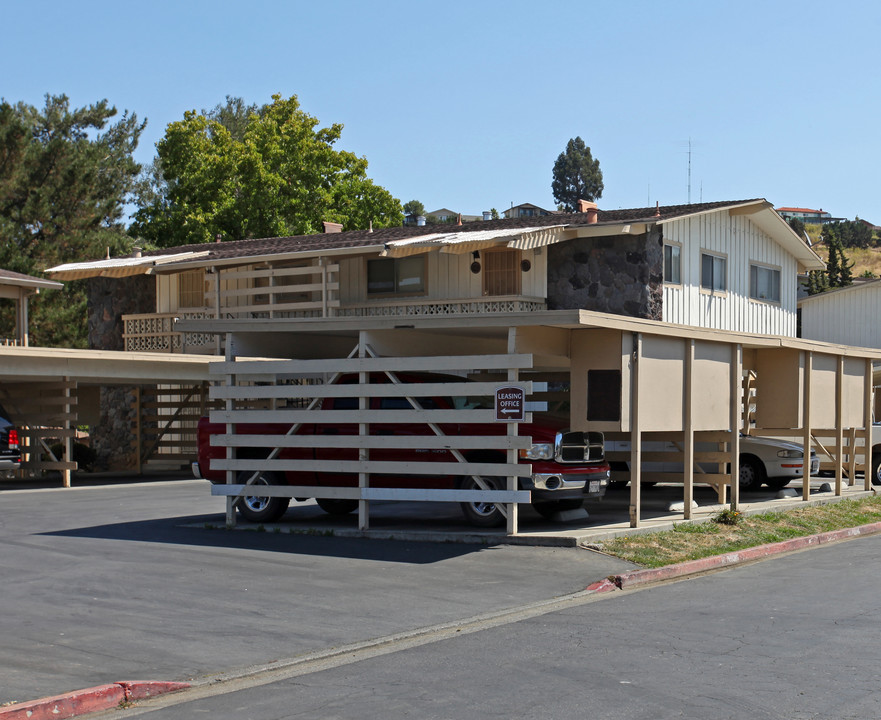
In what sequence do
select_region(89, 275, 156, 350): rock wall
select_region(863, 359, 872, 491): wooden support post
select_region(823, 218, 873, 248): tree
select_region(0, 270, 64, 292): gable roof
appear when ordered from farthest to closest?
select_region(823, 218, 873, 248): tree < select_region(89, 275, 156, 350): rock wall < select_region(0, 270, 64, 292): gable roof < select_region(863, 359, 872, 491): wooden support post

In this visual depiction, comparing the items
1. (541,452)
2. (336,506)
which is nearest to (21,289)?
(336,506)

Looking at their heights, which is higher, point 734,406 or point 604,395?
point 604,395

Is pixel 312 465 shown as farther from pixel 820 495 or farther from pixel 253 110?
pixel 253 110

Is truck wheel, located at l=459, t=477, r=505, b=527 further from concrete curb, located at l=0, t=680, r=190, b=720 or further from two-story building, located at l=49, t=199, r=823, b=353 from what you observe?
two-story building, located at l=49, t=199, r=823, b=353

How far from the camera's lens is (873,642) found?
8.91 metres

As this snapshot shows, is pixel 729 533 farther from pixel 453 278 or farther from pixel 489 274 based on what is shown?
pixel 453 278

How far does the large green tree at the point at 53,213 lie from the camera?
43344mm

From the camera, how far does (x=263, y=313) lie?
106 feet

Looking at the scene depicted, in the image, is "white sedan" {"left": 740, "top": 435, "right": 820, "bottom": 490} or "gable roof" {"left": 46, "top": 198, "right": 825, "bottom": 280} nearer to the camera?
"white sedan" {"left": 740, "top": 435, "right": 820, "bottom": 490}

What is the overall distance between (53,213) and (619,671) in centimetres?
4273

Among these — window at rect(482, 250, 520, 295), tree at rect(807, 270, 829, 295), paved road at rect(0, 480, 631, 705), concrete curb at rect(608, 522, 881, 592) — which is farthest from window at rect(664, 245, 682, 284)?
tree at rect(807, 270, 829, 295)

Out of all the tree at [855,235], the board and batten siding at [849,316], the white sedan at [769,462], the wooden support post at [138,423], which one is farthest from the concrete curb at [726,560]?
the tree at [855,235]

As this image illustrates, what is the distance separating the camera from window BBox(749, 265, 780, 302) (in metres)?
32.1

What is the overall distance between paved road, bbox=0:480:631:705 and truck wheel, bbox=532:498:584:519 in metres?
2.19
